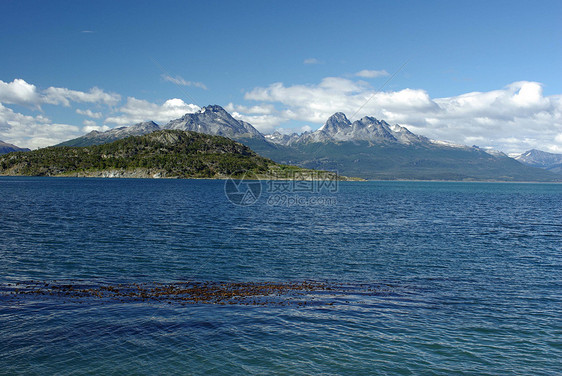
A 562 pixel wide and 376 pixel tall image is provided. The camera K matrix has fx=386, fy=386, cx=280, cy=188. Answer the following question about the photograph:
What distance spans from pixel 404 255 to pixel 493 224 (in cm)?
4811

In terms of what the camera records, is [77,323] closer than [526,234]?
Yes

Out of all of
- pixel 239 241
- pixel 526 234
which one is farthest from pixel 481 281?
pixel 526 234

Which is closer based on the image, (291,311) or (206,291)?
(291,311)

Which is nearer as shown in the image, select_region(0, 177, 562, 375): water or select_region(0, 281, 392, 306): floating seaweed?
select_region(0, 177, 562, 375): water

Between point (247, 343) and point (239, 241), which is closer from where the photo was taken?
point (247, 343)

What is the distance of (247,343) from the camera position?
22703 millimetres

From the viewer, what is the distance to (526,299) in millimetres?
32312

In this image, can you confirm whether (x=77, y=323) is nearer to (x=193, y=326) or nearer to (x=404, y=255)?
(x=193, y=326)

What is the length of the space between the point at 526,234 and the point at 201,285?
63022 mm

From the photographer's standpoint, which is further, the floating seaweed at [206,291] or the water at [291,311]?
the floating seaweed at [206,291]

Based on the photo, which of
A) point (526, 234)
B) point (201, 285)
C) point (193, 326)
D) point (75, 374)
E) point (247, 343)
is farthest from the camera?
point (526, 234)

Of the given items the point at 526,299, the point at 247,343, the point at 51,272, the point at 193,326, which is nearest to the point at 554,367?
the point at 526,299

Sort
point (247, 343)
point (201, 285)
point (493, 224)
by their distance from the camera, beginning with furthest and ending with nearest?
1. point (493, 224)
2. point (201, 285)
3. point (247, 343)

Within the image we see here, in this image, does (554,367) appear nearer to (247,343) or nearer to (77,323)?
(247,343)
